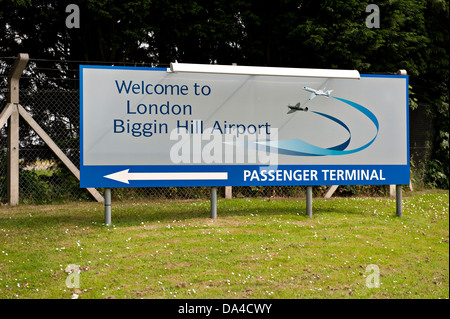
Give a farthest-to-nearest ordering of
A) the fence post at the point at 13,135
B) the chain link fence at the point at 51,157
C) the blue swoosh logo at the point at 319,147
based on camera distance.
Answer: the chain link fence at the point at 51,157 < the fence post at the point at 13,135 < the blue swoosh logo at the point at 319,147

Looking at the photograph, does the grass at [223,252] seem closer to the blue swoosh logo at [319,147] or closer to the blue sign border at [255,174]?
the blue sign border at [255,174]

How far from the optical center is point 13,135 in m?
10.8

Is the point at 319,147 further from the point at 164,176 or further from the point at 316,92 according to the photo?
the point at 164,176

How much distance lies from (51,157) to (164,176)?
11.5 ft

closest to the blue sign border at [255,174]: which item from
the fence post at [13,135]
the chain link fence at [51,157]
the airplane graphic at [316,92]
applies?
the airplane graphic at [316,92]

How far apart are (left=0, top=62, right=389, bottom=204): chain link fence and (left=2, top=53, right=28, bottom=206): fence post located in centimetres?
22

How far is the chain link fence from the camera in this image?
11.1 metres

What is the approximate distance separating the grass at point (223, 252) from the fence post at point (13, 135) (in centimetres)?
58

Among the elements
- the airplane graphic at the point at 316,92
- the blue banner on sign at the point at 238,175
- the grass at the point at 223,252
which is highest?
the airplane graphic at the point at 316,92

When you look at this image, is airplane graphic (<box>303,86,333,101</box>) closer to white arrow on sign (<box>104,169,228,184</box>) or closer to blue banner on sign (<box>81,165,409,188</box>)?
blue banner on sign (<box>81,165,409,188</box>)

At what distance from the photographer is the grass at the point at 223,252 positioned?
611 centimetres

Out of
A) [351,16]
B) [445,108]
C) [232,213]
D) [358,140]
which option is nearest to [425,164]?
[445,108]

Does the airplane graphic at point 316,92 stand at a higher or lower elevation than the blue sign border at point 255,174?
higher

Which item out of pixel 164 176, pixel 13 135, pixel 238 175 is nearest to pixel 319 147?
pixel 238 175
